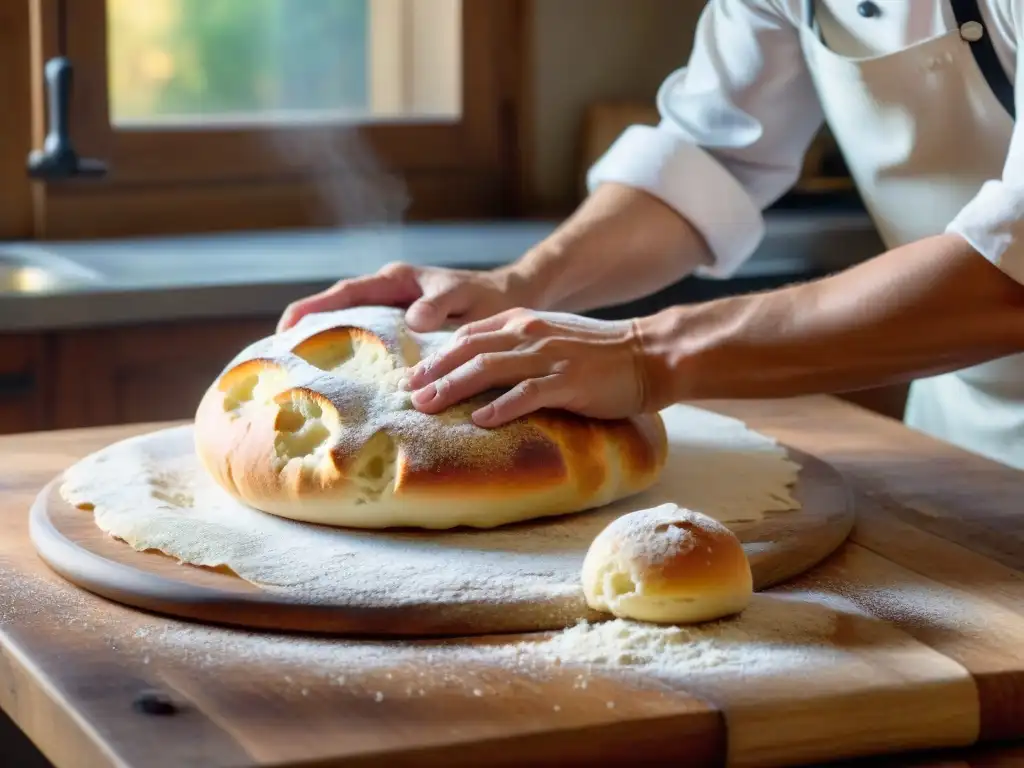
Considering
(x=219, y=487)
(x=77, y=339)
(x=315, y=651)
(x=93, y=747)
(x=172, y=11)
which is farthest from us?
(x=172, y=11)

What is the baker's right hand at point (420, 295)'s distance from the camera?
4.45 feet

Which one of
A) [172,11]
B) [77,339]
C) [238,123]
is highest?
[172,11]

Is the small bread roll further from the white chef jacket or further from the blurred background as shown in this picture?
the blurred background

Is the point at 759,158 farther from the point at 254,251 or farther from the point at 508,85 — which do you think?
the point at 508,85

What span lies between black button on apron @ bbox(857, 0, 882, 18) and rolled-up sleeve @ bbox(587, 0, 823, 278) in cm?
11

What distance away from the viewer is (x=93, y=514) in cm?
110

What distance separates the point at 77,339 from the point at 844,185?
1508mm

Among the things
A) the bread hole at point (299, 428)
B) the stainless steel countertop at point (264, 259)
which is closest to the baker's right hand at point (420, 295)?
the bread hole at point (299, 428)

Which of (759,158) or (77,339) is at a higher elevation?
(759,158)

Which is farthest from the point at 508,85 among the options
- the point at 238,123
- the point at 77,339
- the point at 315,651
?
the point at 315,651

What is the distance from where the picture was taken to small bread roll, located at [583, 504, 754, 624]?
900mm

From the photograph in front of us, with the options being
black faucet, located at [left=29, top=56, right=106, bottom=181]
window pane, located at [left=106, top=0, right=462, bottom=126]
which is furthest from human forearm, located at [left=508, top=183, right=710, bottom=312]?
window pane, located at [left=106, top=0, right=462, bottom=126]

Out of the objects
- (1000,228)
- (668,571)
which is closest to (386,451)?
(668,571)

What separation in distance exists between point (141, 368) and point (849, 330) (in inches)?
42.9
